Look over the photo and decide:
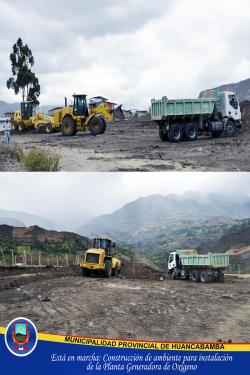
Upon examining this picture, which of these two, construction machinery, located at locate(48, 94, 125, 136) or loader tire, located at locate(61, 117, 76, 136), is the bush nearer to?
construction machinery, located at locate(48, 94, 125, 136)

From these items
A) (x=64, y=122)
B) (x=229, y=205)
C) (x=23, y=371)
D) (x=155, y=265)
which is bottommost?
(x=23, y=371)

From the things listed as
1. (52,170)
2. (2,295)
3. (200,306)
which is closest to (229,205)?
(200,306)

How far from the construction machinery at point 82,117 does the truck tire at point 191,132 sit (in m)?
2.33

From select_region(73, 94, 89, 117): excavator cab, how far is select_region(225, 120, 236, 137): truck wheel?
3.41 meters

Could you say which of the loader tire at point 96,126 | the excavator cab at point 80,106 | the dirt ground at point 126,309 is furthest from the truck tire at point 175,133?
the dirt ground at point 126,309

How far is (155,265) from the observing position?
19.1 feet

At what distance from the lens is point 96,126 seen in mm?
12492

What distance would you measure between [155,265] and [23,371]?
189cm

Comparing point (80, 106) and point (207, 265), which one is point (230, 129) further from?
point (207, 265)

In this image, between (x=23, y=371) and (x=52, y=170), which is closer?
(x=23, y=371)

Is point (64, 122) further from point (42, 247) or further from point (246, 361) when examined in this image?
point (246, 361)

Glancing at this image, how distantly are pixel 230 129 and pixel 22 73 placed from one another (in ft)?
17.9

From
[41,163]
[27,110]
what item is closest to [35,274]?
[41,163]

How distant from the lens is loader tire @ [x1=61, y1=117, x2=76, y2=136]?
1274 cm
